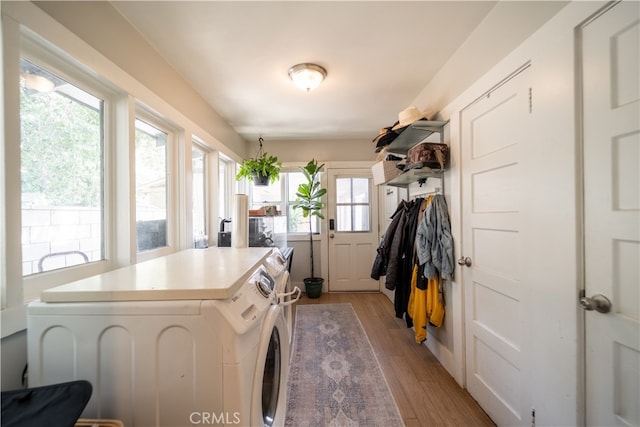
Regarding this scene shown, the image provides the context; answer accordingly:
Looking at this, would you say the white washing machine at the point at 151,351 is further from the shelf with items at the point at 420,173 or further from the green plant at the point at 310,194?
the green plant at the point at 310,194

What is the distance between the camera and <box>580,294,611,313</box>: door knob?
835 millimetres

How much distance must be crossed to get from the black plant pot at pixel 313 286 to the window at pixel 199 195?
63.6 inches

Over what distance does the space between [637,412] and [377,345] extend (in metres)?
1.61

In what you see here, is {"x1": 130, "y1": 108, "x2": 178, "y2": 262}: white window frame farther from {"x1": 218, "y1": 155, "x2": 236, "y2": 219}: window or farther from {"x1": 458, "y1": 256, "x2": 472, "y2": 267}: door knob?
{"x1": 458, "y1": 256, "x2": 472, "y2": 267}: door knob

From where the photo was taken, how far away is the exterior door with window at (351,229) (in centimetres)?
375

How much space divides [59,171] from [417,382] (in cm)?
244

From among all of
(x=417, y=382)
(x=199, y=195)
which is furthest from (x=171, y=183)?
(x=417, y=382)

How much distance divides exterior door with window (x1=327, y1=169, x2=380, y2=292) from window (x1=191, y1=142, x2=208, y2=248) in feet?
5.89

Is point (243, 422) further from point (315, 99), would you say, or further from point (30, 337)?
point (315, 99)

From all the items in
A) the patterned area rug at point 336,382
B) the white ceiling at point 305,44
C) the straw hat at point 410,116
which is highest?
the white ceiling at point 305,44

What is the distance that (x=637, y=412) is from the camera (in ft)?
2.57

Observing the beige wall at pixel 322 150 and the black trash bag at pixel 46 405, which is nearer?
the black trash bag at pixel 46 405

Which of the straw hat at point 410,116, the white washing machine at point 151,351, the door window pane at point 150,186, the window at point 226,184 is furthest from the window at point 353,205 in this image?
the white washing machine at point 151,351

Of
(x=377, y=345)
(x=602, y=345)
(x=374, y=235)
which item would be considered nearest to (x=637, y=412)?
(x=602, y=345)
